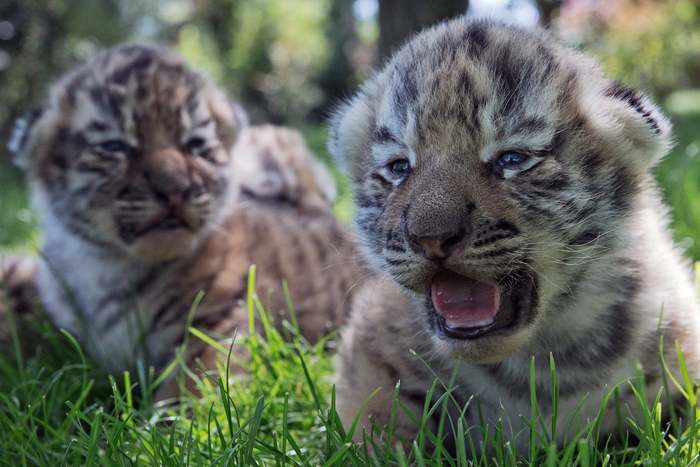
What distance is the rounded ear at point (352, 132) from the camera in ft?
9.00

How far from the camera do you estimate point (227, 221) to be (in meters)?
4.00

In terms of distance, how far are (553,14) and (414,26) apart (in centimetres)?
831

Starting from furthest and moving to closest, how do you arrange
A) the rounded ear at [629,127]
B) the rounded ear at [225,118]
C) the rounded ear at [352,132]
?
the rounded ear at [225,118] < the rounded ear at [352,132] < the rounded ear at [629,127]

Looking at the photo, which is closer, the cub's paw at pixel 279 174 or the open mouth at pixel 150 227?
the open mouth at pixel 150 227

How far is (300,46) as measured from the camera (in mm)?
18078

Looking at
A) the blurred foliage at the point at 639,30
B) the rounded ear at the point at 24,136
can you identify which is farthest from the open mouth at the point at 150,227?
the blurred foliage at the point at 639,30

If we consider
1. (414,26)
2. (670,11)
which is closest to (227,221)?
(414,26)

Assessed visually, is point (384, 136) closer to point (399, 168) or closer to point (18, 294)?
point (399, 168)

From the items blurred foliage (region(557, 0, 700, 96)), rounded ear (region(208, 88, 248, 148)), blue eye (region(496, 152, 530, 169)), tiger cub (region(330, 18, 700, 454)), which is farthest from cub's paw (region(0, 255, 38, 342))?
blurred foliage (region(557, 0, 700, 96))

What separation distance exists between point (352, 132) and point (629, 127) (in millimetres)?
895

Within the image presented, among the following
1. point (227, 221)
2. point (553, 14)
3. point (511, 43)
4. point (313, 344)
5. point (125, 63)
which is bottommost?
point (313, 344)

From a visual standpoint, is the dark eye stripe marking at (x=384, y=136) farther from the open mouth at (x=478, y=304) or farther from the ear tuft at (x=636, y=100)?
the ear tuft at (x=636, y=100)

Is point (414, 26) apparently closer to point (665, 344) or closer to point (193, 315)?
point (193, 315)

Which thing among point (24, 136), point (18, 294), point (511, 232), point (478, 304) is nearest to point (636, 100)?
point (511, 232)
